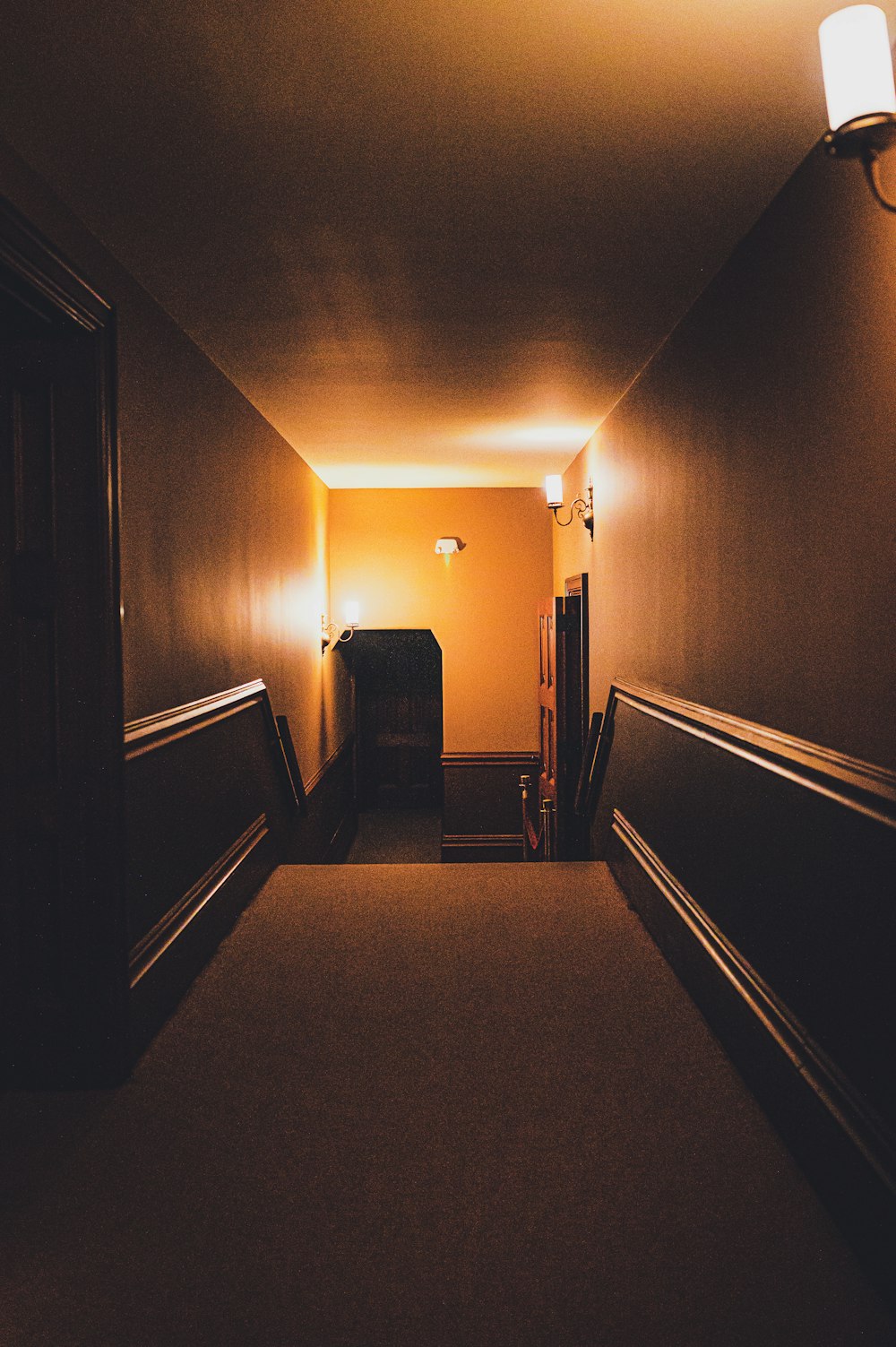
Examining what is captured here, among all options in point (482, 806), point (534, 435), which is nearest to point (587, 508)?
point (534, 435)

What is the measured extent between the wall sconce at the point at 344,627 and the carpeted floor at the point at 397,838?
2.06 meters

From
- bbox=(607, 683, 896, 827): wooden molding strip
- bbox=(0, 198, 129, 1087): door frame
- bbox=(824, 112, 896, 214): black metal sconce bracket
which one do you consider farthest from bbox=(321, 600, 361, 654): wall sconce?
bbox=(824, 112, 896, 214): black metal sconce bracket

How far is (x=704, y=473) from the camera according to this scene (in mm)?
2973

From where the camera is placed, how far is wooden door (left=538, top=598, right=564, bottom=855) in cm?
608

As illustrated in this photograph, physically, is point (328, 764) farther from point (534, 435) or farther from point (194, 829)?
point (194, 829)

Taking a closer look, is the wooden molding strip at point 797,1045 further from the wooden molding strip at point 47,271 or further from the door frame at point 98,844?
the wooden molding strip at point 47,271

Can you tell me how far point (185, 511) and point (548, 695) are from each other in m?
3.89

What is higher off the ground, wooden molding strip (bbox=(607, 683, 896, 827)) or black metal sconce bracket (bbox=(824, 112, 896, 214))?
black metal sconce bracket (bbox=(824, 112, 896, 214))

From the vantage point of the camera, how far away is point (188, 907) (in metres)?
3.06

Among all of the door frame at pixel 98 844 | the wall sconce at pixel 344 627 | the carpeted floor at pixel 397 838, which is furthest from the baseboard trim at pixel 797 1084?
the carpeted floor at pixel 397 838

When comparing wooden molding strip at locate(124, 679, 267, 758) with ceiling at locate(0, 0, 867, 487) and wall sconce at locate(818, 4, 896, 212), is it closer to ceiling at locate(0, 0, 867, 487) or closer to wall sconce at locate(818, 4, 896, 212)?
ceiling at locate(0, 0, 867, 487)

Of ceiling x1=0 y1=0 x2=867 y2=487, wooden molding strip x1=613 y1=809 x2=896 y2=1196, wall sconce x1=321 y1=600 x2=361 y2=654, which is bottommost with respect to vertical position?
wooden molding strip x1=613 y1=809 x2=896 y2=1196

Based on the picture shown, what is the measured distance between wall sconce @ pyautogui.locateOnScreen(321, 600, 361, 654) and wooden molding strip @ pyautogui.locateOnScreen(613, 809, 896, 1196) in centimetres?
461

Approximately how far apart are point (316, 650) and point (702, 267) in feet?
15.0
